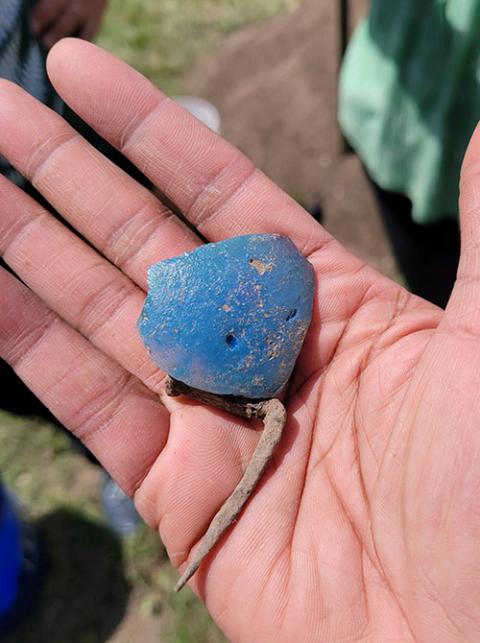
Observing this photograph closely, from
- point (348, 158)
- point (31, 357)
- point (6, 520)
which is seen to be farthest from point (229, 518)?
point (348, 158)

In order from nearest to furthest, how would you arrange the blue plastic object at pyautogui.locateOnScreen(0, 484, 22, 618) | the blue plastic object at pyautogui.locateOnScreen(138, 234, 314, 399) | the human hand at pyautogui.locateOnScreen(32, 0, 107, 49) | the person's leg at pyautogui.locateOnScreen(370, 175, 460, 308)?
the blue plastic object at pyautogui.locateOnScreen(138, 234, 314, 399), the human hand at pyautogui.locateOnScreen(32, 0, 107, 49), the blue plastic object at pyautogui.locateOnScreen(0, 484, 22, 618), the person's leg at pyautogui.locateOnScreen(370, 175, 460, 308)

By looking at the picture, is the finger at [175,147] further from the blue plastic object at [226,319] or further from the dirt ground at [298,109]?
the dirt ground at [298,109]

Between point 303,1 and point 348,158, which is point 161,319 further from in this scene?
point 303,1

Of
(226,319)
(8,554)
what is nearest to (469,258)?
(226,319)

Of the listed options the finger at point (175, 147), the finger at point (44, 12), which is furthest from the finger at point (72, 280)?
the finger at point (44, 12)

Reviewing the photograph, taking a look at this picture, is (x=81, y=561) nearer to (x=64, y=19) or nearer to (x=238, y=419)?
(x=238, y=419)

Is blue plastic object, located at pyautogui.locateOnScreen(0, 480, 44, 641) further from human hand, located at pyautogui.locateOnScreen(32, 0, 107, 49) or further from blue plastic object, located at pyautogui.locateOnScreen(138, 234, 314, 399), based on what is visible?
human hand, located at pyautogui.locateOnScreen(32, 0, 107, 49)

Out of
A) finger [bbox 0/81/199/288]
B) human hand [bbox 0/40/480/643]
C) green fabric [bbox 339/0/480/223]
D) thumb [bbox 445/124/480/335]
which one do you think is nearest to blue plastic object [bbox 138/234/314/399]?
human hand [bbox 0/40/480/643]
